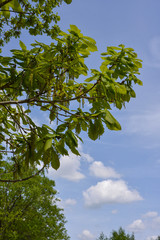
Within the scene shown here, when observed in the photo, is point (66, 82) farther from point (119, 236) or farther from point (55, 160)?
point (119, 236)

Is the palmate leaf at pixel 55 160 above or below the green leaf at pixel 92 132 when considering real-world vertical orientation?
below

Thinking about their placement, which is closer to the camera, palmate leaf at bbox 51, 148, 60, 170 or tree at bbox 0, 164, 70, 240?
palmate leaf at bbox 51, 148, 60, 170

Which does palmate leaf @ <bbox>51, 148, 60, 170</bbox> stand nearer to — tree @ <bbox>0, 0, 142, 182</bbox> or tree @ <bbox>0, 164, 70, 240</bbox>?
tree @ <bbox>0, 0, 142, 182</bbox>

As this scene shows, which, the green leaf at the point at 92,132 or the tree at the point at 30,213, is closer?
the green leaf at the point at 92,132

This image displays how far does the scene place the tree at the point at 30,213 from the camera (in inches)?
896

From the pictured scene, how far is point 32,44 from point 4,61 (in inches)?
23.4

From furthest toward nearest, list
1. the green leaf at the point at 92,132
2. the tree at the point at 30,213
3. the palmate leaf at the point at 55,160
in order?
the tree at the point at 30,213 → the green leaf at the point at 92,132 → the palmate leaf at the point at 55,160

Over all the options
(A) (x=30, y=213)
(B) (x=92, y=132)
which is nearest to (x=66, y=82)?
(B) (x=92, y=132)

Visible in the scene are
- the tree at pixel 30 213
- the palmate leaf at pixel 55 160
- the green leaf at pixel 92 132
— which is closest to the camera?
the palmate leaf at pixel 55 160

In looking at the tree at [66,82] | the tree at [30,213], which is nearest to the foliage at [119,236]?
the tree at [30,213]

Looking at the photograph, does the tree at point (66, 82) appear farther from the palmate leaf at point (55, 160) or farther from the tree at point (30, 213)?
the tree at point (30, 213)

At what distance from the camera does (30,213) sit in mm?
24031

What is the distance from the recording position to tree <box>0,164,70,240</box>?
74.7ft

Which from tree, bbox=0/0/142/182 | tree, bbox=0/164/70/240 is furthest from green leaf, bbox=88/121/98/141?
tree, bbox=0/164/70/240
